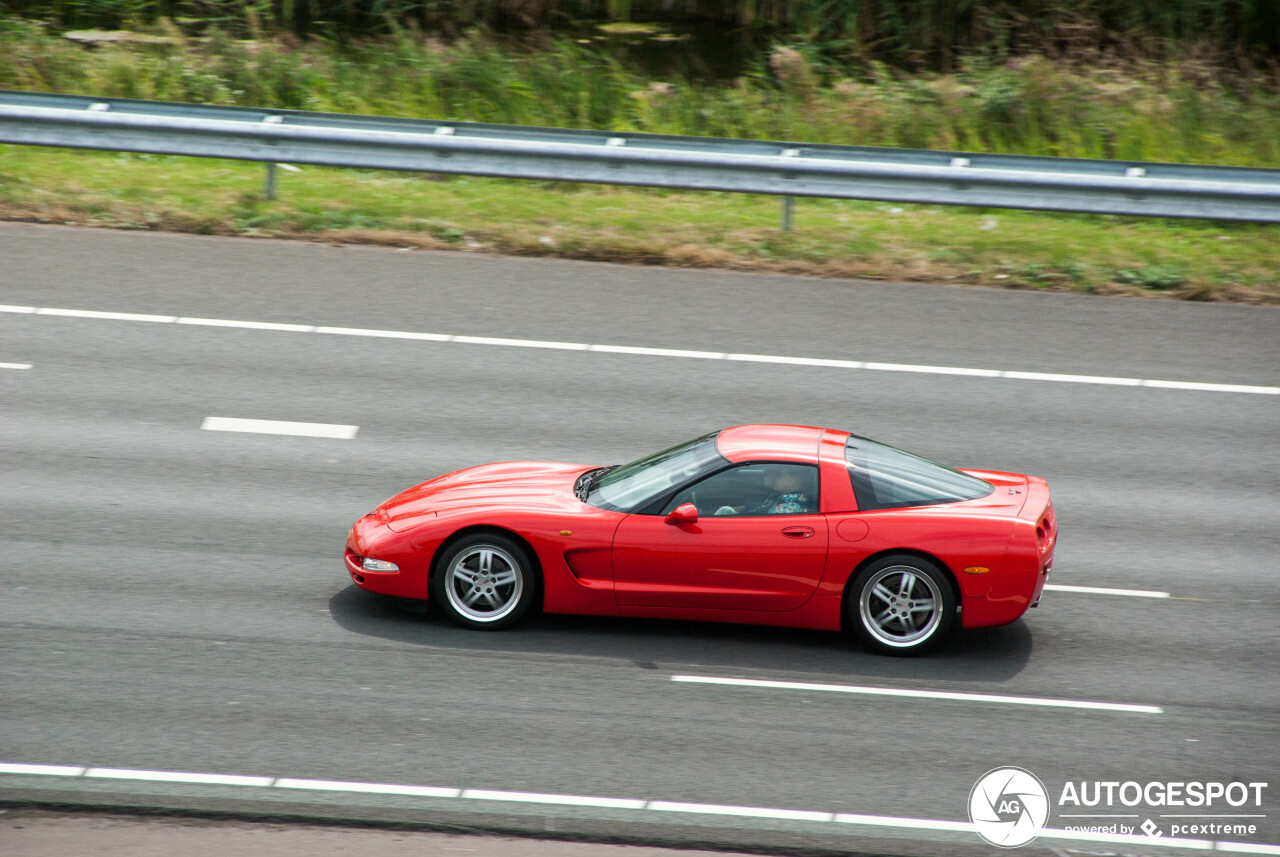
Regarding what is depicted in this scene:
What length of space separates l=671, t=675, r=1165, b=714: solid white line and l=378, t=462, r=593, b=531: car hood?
1400 millimetres

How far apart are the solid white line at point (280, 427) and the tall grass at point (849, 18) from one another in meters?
11.0

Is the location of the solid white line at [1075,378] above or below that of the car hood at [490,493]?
below

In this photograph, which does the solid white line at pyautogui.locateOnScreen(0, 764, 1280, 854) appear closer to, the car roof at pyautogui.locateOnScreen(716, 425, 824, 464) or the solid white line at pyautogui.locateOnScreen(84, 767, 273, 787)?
the solid white line at pyautogui.locateOnScreen(84, 767, 273, 787)

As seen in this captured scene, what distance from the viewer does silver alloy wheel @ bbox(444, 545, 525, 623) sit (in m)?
8.03

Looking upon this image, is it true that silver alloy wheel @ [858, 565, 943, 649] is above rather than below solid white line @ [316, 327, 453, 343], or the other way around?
below

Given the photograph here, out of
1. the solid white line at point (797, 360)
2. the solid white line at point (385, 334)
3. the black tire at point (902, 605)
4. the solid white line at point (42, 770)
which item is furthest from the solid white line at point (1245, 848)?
the solid white line at point (385, 334)

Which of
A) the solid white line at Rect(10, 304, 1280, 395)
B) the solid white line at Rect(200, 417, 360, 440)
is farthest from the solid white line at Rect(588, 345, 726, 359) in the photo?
the solid white line at Rect(200, 417, 360, 440)

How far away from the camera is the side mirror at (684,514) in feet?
25.8

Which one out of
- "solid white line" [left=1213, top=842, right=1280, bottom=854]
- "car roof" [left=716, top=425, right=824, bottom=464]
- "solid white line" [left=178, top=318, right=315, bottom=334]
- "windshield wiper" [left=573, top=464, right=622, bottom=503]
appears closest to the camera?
"solid white line" [left=1213, top=842, right=1280, bottom=854]

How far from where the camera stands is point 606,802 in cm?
640

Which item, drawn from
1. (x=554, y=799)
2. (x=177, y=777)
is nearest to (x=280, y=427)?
(x=177, y=777)

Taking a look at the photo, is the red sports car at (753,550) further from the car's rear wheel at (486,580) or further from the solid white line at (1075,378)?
the solid white line at (1075,378)

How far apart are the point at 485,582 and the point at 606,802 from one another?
2014 mm

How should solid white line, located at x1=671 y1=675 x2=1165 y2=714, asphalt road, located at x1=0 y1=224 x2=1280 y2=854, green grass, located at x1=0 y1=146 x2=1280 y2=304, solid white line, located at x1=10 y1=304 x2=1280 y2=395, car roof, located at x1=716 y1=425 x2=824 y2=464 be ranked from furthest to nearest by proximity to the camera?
green grass, located at x1=0 y1=146 x2=1280 y2=304
solid white line, located at x1=10 y1=304 x2=1280 y2=395
car roof, located at x1=716 y1=425 x2=824 y2=464
solid white line, located at x1=671 y1=675 x2=1165 y2=714
asphalt road, located at x1=0 y1=224 x2=1280 y2=854
